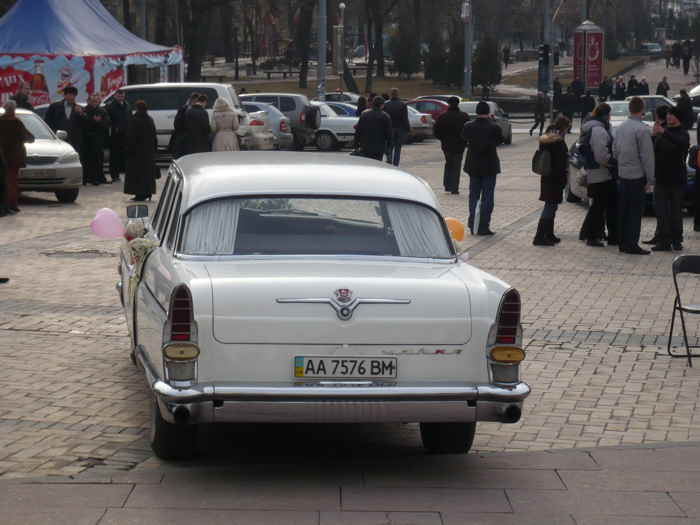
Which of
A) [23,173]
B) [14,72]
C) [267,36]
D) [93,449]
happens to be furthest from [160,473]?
[267,36]

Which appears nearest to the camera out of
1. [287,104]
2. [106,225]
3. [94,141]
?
[106,225]

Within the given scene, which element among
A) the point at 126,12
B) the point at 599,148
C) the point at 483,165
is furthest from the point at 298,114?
the point at 126,12

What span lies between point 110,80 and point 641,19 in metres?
120

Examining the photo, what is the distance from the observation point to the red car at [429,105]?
48.5 meters

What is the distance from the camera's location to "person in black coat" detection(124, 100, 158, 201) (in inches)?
892

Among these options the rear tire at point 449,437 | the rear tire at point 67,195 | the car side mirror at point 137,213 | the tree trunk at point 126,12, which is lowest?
the rear tire at point 67,195

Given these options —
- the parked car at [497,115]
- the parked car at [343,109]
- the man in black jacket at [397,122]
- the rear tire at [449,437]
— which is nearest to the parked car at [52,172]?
the man in black jacket at [397,122]

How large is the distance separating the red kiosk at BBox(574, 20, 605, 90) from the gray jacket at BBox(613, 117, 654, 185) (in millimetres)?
40025

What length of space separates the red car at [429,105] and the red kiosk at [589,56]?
8.93 meters

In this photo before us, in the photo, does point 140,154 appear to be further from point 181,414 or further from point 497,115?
point 497,115

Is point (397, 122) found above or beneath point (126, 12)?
beneath

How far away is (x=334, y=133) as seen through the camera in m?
40.0

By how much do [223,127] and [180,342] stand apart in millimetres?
14817

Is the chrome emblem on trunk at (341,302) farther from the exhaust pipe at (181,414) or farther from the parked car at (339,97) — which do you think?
the parked car at (339,97)
